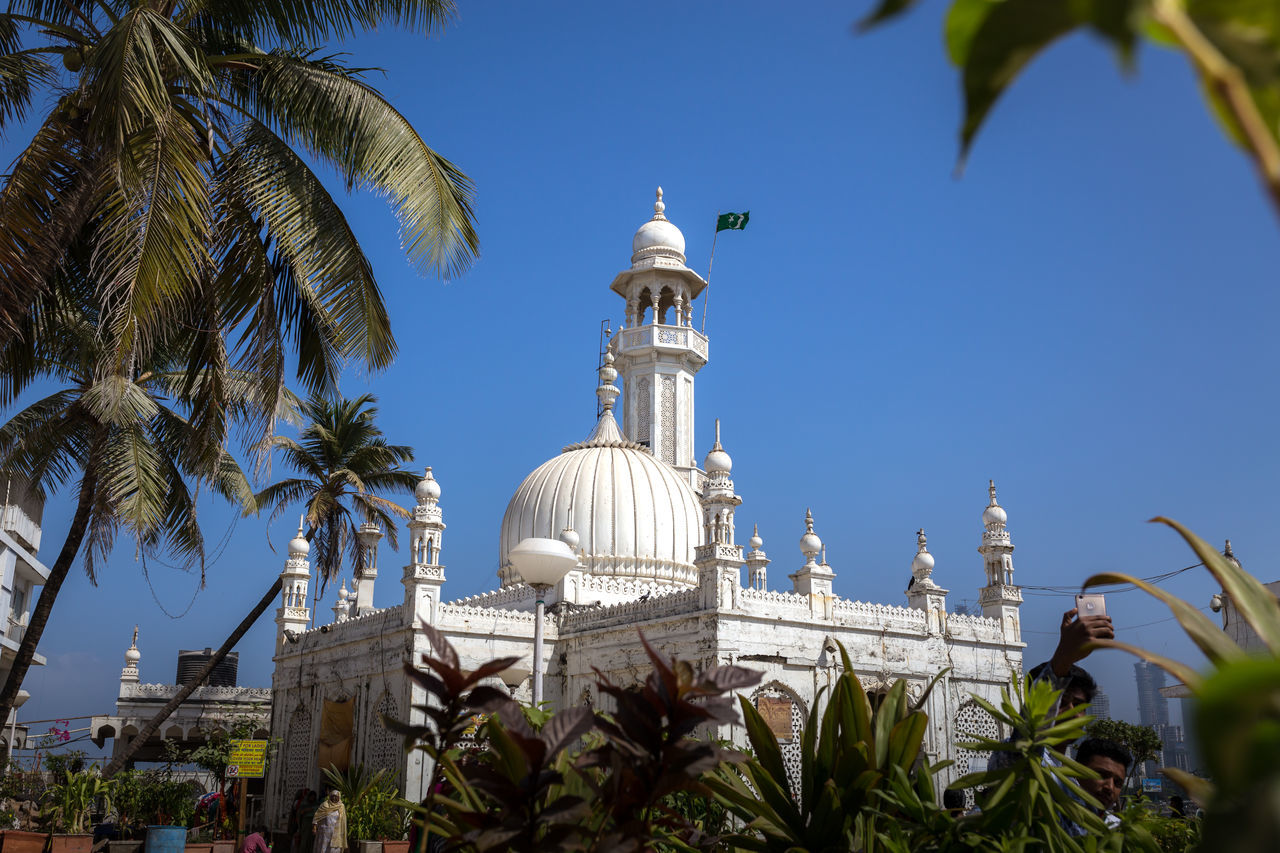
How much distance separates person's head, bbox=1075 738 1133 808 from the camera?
472 cm

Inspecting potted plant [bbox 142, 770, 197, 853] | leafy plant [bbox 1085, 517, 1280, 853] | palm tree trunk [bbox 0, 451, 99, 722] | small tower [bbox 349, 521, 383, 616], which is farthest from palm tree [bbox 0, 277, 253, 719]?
leafy plant [bbox 1085, 517, 1280, 853]

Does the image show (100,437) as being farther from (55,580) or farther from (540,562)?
(540,562)

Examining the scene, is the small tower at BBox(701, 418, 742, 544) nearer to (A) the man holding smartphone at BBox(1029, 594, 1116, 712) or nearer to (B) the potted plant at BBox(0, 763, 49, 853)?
(B) the potted plant at BBox(0, 763, 49, 853)

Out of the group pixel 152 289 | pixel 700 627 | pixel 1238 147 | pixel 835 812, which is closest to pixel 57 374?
pixel 152 289

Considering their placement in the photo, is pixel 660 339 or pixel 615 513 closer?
pixel 615 513

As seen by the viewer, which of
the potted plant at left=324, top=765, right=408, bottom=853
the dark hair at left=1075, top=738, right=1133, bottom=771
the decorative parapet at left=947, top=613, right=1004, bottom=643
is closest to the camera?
the dark hair at left=1075, top=738, right=1133, bottom=771

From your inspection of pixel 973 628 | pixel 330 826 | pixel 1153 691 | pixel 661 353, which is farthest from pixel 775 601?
pixel 1153 691

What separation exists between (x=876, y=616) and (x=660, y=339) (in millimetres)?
13214

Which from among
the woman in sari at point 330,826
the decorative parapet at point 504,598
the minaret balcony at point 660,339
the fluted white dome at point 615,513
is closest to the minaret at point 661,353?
the minaret balcony at point 660,339

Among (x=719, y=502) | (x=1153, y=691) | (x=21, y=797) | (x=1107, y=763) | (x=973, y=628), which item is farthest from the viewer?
(x=1153, y=691)

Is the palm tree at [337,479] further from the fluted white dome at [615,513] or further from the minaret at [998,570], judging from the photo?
the minaret at [998,570]

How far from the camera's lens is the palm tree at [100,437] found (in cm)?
1160

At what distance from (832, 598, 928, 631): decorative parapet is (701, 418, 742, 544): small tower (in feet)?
8.94

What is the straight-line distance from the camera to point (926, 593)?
2194 cm
